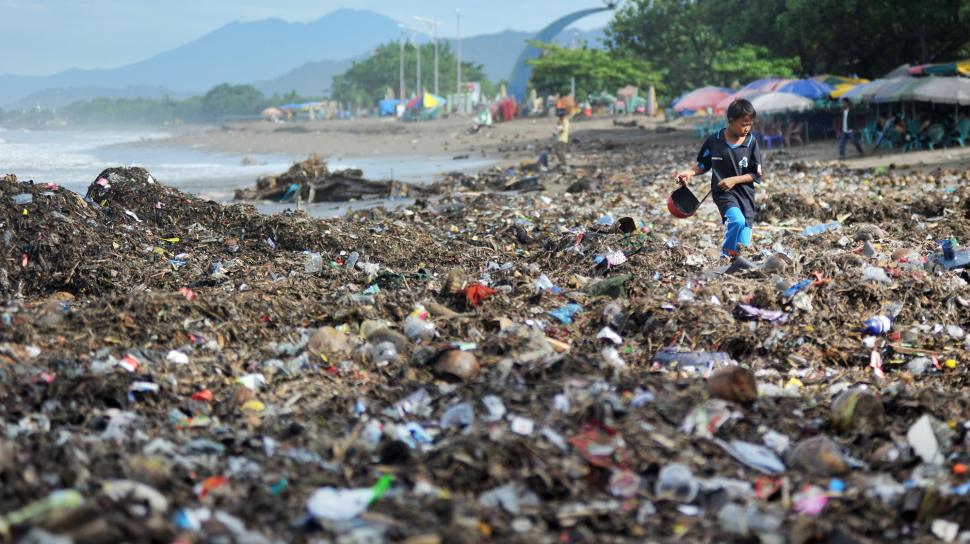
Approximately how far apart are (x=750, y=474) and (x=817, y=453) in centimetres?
30

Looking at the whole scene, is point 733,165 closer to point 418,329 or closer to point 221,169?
point 418,329

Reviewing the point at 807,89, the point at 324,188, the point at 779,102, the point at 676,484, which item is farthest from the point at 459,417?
the point at 807,89

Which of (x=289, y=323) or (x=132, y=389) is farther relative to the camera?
(x=289, y=323)

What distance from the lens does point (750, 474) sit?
349cm

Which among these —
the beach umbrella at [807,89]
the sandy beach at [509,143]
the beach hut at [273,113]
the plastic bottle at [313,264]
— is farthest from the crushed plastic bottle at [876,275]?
the beach hut at [273,113]

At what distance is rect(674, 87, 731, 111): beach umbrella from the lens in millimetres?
27578

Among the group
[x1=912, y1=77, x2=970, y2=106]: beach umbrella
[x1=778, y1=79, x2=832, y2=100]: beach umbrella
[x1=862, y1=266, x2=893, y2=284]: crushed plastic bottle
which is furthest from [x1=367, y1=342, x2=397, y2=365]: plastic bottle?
[x1=778, y1=79, x2=832, y2=100]: beach umbrella

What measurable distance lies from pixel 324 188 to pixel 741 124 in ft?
30.2

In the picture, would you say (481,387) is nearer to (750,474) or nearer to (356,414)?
(356,414)

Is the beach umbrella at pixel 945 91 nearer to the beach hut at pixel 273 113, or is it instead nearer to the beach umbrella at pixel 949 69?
the beach umbrella at pixel 949 69

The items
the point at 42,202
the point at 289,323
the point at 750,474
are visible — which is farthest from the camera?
the point at 42,202

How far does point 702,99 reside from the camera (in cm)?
2797

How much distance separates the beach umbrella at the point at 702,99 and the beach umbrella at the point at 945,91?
Answer: 9907mm

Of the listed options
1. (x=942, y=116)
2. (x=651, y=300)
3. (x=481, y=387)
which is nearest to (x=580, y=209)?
(x=651, y=300)
